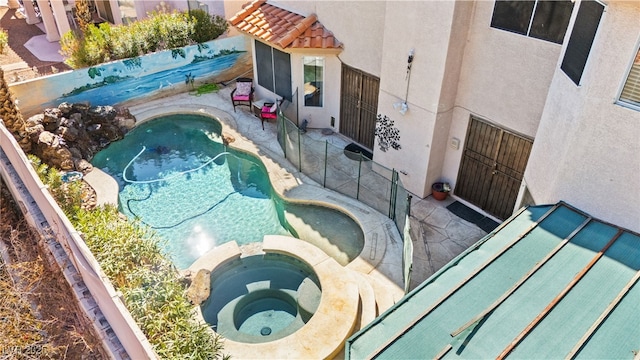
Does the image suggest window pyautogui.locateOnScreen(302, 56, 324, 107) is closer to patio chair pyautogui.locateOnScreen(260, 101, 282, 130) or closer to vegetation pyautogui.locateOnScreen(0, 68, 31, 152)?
patio chair pyautogui.locateOnScreen(260, 101, 282, 130)

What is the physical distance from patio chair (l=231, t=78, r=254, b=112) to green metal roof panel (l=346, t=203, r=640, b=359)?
15935mm

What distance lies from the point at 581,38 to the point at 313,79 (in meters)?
12.6

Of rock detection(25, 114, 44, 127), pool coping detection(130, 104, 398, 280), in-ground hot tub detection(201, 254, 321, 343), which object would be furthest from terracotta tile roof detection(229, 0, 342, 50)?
rock detection(25, 114, 44, 127)

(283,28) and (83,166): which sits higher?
(283,28)

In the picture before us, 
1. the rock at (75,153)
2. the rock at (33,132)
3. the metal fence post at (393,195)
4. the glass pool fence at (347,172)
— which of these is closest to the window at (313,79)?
the glass pool fence at (347,172)

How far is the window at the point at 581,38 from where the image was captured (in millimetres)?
9461

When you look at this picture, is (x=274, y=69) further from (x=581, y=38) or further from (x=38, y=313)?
(x=581, y=38)

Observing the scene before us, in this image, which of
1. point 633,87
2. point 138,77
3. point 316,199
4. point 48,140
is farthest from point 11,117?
point 633,87

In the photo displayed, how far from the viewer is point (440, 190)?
1695 centimetres

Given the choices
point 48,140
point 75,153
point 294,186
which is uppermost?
point 48,140

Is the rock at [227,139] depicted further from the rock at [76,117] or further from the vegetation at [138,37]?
the vegetation at [138,37]

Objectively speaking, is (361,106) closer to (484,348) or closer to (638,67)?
(638,67)

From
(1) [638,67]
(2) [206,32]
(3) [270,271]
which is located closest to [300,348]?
(3) [270,271]

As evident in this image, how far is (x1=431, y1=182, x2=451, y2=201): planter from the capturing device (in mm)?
16906
